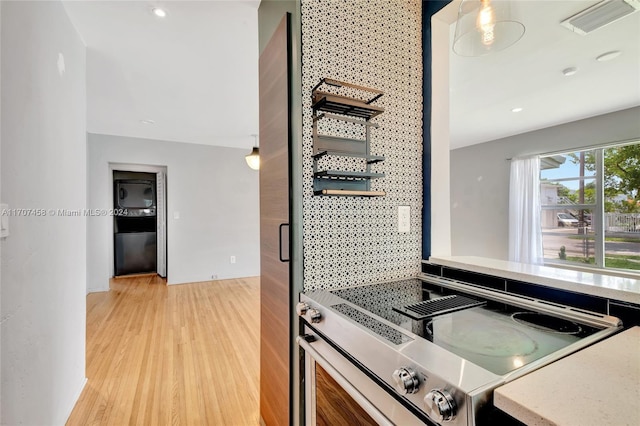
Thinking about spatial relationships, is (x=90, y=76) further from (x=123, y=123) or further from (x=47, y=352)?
(x=47, y=352)

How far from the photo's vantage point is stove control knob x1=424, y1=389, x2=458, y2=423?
570 millimetres

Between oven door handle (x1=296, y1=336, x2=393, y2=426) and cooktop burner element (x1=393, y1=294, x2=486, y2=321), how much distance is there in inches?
11.2

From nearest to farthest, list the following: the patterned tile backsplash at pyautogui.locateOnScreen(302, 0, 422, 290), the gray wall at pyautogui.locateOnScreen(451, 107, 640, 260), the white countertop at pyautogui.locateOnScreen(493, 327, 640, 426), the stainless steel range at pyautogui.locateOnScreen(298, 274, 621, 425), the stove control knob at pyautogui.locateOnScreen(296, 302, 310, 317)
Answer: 1. the white countertop at pyautogui.locateOnScreen(493, 327, 640, 426)
2. the stainless steel range at pyautogui.locateOnScreen(298, 274, 621, 425)
3. the stove control knob at pyautogui.locateOnScreen(296, 302, 310, 317)
4. the patterned tile backsplash at pyautogui.locateOnScreen(302, 0, 422, 290)
5. the gray wall at pyautogui.locateOnScreen(451, 107, 640, 260)

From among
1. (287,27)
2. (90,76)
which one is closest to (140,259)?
(90,76)

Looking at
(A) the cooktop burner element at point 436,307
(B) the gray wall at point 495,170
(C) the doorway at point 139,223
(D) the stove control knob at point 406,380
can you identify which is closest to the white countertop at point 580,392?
(D) the stove control knob at point 406,380

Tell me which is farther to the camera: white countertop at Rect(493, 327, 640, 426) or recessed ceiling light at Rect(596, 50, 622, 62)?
recessed ceiling light at Rect(596, 50, 622, 62)

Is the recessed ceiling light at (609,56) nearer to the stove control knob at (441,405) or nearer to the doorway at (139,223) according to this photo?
the stove control knob at (441,405)

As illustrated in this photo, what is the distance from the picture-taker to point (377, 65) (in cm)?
145

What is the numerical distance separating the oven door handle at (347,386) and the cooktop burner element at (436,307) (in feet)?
0.94

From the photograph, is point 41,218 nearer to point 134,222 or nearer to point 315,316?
point 315,316

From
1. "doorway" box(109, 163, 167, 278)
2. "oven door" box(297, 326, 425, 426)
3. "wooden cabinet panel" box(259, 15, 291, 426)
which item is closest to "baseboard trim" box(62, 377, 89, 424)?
"wooden cabinet panel" box(259, 15, 291, 426)

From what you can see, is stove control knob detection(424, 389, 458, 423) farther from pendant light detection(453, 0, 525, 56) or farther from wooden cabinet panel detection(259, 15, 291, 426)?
pendant light detection(453, 0, 525, 56)

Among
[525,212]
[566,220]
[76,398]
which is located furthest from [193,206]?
[566,220]

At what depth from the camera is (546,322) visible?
93cm
